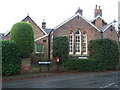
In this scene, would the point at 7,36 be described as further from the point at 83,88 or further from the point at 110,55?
the point at 83,88

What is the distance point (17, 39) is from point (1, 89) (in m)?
8.15

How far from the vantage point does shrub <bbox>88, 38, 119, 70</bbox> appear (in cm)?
1852

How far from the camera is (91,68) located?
17.9 metres

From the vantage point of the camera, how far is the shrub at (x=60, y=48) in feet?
57.6

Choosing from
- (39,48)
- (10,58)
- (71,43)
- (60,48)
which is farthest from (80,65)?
(10,58)

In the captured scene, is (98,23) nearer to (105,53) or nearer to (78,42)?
(78,42)

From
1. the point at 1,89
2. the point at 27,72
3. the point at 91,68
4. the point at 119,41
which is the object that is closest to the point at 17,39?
the point at 27,72

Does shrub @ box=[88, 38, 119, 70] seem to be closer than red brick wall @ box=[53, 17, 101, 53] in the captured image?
Yes

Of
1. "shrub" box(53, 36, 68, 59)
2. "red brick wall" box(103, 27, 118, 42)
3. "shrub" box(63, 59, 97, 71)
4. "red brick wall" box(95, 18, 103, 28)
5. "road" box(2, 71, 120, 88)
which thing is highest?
"red brick wall" box(95, 18, 103, 28)

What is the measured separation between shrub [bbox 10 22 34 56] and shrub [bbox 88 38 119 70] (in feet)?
28.6

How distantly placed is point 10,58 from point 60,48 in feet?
20.1

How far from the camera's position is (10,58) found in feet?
48.1

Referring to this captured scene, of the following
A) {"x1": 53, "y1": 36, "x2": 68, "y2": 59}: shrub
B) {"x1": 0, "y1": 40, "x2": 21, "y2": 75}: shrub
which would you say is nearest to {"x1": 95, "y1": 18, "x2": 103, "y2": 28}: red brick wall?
{"x1": 53, "y1": 36, "x2": 68, "y2": 59}: shrub

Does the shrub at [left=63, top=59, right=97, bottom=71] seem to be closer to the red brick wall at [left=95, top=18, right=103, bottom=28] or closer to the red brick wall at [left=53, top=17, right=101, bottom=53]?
the red brick wall at [left=53, top=17, right=101, bottom=53]
